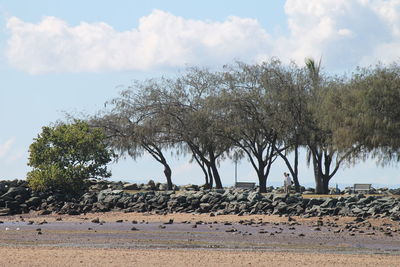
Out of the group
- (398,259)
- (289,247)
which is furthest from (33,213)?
(398,259)

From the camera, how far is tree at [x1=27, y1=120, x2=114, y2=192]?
58.8 meters

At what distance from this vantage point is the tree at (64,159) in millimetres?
58781

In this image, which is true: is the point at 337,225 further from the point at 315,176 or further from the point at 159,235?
the point at 315,176

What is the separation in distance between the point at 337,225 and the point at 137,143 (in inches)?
1313

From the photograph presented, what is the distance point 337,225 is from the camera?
38.7m

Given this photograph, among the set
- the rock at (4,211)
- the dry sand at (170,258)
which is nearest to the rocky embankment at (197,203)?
the rock at (4,211)

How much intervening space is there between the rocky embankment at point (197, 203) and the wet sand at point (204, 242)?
7.03ft

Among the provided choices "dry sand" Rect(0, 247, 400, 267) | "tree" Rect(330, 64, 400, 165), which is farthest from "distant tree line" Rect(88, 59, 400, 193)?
"dry sand" Rect(0, 247, 400, 267)

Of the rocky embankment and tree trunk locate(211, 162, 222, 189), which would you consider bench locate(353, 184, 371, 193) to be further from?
the rocky embankment

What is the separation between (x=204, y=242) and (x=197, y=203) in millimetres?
20957

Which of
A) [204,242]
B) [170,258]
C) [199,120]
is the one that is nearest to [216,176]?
[199,120]

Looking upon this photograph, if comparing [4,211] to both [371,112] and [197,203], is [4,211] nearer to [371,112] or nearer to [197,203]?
[197,203]

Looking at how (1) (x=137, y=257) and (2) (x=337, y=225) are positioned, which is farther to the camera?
(2) (x=337, y=225)

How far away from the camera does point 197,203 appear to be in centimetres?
5122
